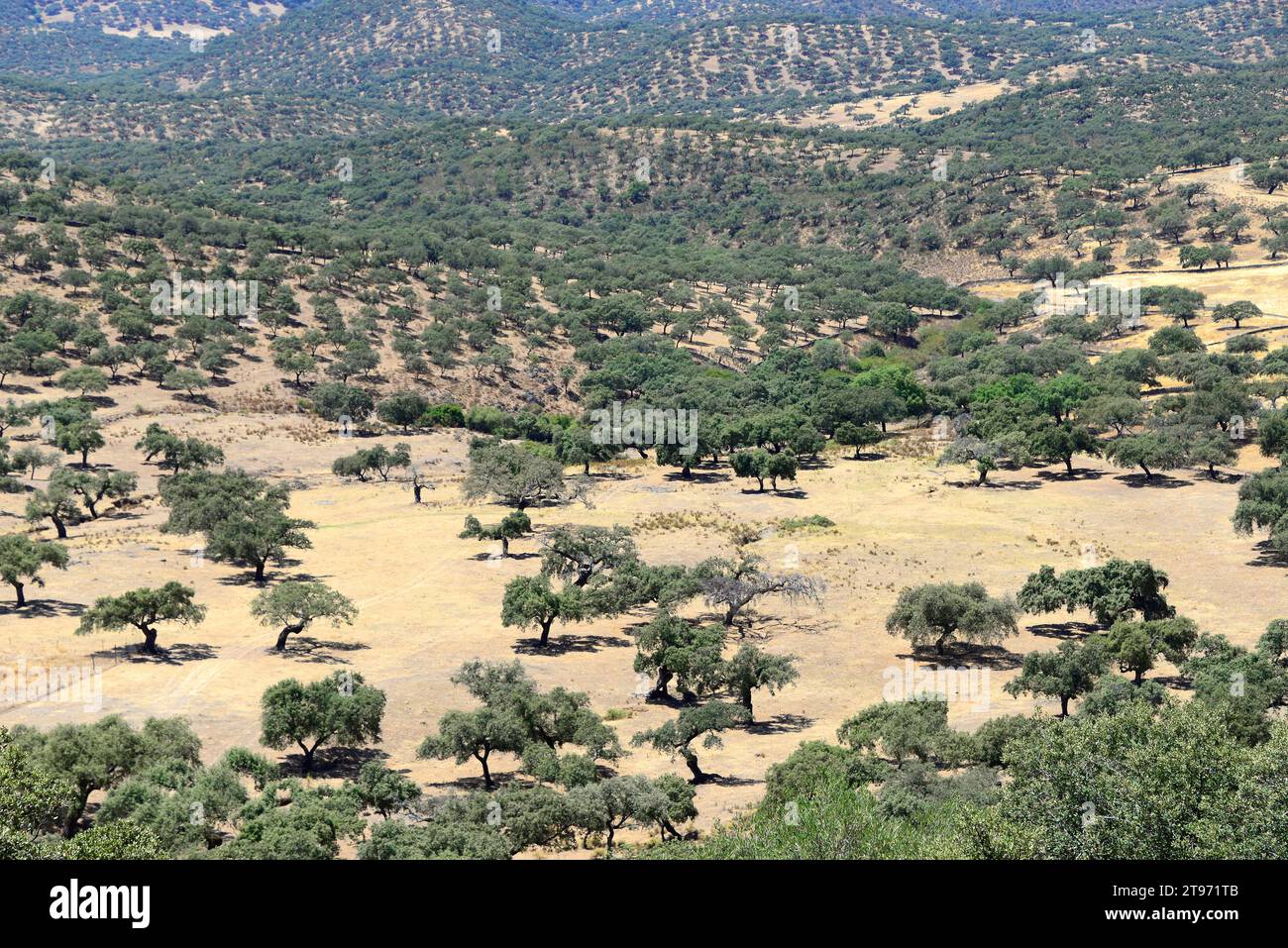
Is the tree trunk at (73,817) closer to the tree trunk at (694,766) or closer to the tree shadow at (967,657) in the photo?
the tree trunk at (694,766)

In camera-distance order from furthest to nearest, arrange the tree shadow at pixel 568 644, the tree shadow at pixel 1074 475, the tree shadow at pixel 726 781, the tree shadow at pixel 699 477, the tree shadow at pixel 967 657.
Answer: the tree shadow at pixel 699 477 → the tree shadow at pixel 1074 475 → the tree shadow at pixel 568 644 → the tree shadow at pixel 967 657 → the tree shadow at pixel 726 781

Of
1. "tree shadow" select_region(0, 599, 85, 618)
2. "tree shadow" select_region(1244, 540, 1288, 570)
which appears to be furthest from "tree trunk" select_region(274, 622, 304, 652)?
"tree shadow" select_region(1244, 540, 1288, 570)

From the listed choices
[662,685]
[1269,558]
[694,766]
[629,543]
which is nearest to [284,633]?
[662,685]

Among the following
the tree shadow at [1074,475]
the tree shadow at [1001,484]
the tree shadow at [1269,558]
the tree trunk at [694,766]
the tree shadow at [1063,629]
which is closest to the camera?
the tree trunk at [694,766]

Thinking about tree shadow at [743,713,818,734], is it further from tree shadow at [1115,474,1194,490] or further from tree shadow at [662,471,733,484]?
tree shadow at [1115,474,1194,490]

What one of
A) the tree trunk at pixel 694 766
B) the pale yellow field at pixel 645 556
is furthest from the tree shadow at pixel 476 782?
the tree trunk at pixel 694 766

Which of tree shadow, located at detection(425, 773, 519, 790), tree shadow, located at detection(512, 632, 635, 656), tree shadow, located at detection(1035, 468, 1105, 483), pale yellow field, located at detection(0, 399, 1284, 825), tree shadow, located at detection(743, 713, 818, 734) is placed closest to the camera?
tree shadow, located at detection(425, 773, 519, 790)
